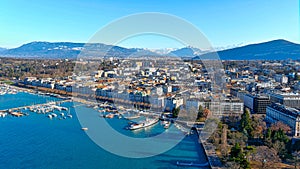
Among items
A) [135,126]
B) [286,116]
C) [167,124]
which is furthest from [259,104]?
[135,126]

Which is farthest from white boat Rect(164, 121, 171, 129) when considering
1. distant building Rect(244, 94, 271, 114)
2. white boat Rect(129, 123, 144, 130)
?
distant building Rect(244, 94, 271, 114)

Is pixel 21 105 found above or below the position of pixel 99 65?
below

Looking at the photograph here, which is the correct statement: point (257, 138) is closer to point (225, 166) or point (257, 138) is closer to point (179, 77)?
point (225, 166)

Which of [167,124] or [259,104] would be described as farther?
[259,104]

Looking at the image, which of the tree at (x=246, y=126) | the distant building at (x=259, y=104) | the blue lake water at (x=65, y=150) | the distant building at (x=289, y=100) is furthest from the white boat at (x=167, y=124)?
the distant building at (x=289, y=100)

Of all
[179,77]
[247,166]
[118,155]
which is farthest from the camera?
[179,77]

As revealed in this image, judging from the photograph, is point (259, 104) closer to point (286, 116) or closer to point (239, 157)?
point (286, 116)

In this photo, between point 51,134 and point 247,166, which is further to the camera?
point 51,134

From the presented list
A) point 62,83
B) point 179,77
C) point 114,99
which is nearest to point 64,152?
point 114,99
